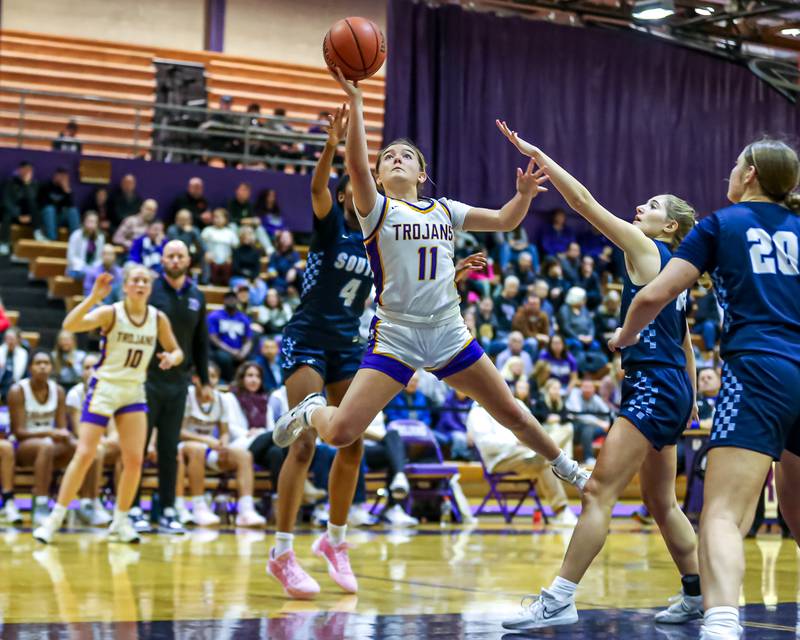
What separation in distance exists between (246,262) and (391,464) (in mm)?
6116

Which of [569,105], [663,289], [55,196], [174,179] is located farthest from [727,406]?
[569,105]

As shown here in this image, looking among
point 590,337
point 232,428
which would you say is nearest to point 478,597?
point 232,428

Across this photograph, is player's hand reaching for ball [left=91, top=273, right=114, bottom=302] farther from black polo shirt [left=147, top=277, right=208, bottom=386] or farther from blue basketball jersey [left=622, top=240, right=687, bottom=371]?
blue basketball jersey [left=622, top=240, right=687, bottom=371]

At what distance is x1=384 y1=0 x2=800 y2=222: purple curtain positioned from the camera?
63.0 feet

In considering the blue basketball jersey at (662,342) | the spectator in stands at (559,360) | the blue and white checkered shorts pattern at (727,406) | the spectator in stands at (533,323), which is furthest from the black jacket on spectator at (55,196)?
the blue and white checkered shorts pattern at (727,406)

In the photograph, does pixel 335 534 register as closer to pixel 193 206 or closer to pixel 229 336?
pixel 229 336

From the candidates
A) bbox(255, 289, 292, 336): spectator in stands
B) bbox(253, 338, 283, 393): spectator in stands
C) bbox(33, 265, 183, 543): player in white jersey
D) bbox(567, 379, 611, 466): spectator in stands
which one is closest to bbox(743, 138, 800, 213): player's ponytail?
bbox(33, 265, 183, 543): player in white jersey

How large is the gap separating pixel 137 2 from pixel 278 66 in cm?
273

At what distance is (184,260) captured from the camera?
30.8 feet

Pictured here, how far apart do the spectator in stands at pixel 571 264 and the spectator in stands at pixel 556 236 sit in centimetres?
41

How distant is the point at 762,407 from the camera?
3.84 meters

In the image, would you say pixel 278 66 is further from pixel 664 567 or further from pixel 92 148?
pixel 664 567

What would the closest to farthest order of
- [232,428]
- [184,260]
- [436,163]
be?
[184,260]
[232,428]
[436,163]

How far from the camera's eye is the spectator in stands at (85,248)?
15195 mm
